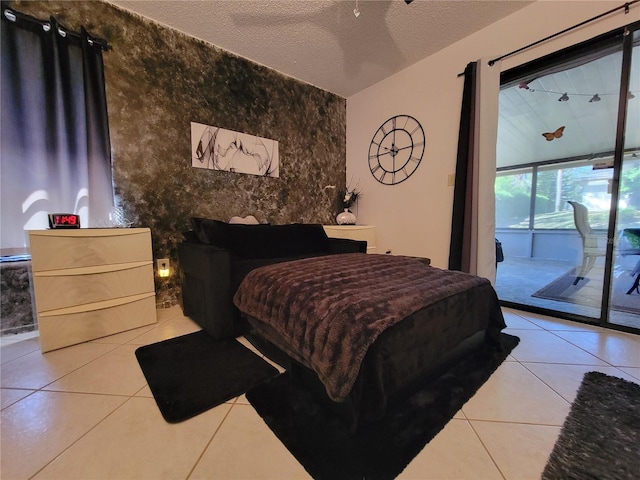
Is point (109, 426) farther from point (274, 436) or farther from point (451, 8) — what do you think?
point (451, 8)

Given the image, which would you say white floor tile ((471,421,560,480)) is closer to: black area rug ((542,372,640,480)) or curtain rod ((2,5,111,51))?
black area rug ((542,372,640,480))

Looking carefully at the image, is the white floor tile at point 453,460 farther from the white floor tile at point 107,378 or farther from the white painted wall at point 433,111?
the white painted wall at point 433,111

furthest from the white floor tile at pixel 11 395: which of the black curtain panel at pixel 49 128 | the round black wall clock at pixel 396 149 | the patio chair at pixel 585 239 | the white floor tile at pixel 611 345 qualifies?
the patio chair at pixel 585 239

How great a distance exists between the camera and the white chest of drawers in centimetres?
152

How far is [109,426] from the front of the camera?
0.96 meters

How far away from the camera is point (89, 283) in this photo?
5.48 ft

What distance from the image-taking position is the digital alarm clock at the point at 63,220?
5.36ft

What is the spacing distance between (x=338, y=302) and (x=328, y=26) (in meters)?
2.48

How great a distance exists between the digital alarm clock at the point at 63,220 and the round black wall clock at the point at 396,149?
9.84ft

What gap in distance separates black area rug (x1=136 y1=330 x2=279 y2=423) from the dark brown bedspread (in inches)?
10.9

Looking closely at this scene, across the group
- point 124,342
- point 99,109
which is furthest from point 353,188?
point 124,342

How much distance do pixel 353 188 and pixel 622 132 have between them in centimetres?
249

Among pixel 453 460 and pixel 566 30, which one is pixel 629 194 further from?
pixel 453 460

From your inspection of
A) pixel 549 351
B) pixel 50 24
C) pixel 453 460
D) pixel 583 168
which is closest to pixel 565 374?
pixel 549 351
